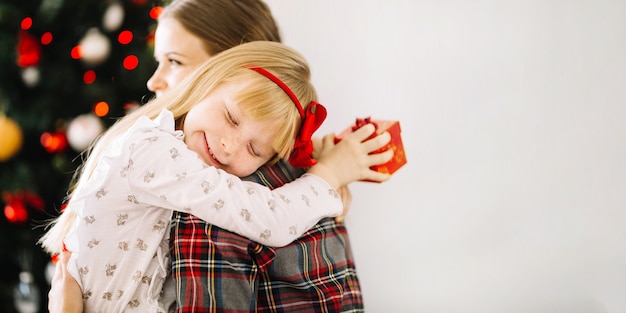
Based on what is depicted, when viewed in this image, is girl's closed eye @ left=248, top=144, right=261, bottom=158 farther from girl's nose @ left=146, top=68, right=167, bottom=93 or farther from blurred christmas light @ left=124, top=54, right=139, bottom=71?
blurred christmas light @ left=124, top=54, right=139, bottom=71

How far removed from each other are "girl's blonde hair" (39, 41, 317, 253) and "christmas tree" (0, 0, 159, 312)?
0.50 m

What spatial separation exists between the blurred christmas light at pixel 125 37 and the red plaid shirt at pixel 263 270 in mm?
766

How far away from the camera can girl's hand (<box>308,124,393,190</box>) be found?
1.37 metres

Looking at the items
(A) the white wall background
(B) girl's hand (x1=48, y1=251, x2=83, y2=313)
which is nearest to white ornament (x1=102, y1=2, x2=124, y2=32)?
(A) the white wall background

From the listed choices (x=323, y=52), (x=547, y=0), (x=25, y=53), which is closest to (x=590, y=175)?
(x=547, y=0)

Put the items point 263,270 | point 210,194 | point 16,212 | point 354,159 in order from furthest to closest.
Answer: point 16,212
point 354,159
point 263,270
point 210,194

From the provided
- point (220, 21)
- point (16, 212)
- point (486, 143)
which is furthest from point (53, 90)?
point (486, 143)

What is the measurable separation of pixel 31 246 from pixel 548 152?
1.68m

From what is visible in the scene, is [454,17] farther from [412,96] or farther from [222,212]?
[222,212]

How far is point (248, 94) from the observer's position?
121 cm

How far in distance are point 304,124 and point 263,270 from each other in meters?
0.33

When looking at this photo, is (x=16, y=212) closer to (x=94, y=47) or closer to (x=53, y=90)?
(x=53, y=90)

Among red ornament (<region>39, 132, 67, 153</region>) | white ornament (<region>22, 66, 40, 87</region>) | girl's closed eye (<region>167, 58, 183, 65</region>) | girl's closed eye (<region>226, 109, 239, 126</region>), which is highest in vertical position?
white ornament (<region>22, 66, 40, 87</region>)

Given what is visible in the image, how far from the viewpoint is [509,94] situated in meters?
1.74
